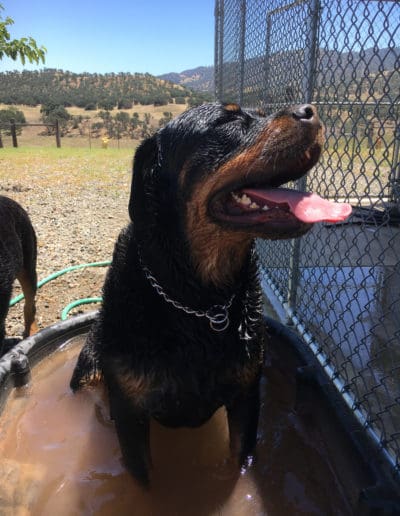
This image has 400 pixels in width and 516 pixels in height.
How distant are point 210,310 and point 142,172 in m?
0.75

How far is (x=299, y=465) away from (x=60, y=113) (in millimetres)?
52646

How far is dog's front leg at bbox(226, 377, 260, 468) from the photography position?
236 centimetres

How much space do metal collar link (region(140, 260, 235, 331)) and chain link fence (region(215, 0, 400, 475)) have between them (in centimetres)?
85

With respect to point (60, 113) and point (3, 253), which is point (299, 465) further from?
point (60, 113)

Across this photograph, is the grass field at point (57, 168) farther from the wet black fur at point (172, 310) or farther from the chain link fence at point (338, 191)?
the wet black fur at point (172, 310)

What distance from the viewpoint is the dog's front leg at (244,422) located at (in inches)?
92.9

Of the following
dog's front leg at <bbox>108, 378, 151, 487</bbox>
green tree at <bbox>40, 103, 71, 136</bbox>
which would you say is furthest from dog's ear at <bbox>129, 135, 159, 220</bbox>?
green tree at <bbox>40, 103, 71, 136</bbox>

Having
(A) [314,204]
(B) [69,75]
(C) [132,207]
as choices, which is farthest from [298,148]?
(B) [69,75]

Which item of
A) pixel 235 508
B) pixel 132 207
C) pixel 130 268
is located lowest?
→ pixel 235 508

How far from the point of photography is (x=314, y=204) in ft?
6.22

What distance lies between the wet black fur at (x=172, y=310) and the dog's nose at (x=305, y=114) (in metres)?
0.20

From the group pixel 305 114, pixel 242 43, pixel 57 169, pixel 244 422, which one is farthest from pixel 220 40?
pixel 57 169

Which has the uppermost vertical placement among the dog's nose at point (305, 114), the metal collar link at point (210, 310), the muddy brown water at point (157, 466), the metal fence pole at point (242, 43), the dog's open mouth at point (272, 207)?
the metal fence pole at point (242, 43)

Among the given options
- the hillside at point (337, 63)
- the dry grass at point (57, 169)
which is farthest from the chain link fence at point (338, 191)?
the dry grass at point (57, 169)
